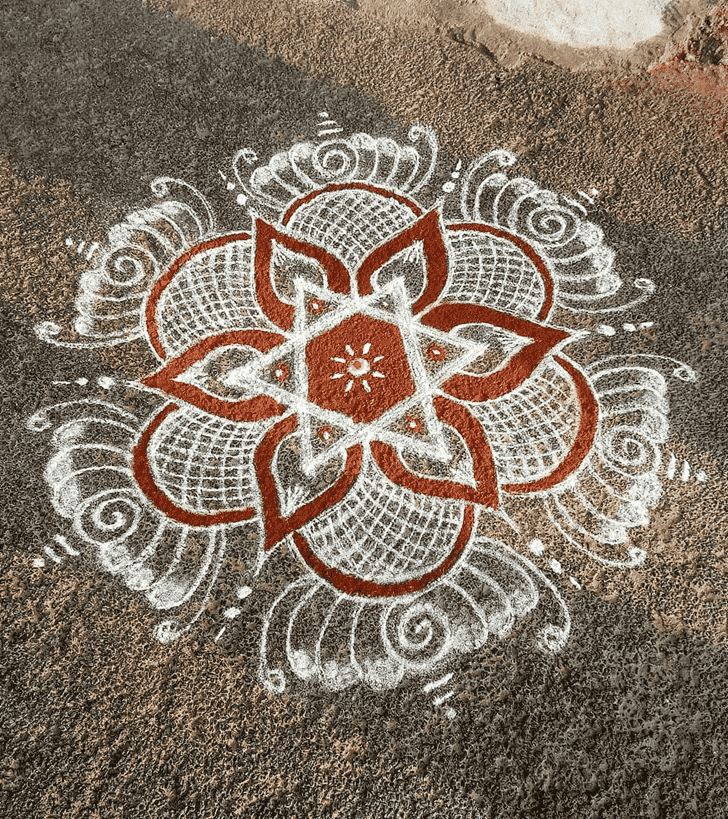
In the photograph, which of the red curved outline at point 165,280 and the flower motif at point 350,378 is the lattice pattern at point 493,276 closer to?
the flower motif at point 350,378

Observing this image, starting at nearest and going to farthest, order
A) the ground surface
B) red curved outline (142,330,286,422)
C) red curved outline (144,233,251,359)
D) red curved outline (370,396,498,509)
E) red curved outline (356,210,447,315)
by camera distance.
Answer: the ground surface
red curved outline (370,396,498,509)
red curved outline (142,330,286,422)
red curved outline (144,233,251,359)
red curved outline (356,210,447,315)

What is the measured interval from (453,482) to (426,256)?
38.7 inches

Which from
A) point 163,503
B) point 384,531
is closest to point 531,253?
point 384,531

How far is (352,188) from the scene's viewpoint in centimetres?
283

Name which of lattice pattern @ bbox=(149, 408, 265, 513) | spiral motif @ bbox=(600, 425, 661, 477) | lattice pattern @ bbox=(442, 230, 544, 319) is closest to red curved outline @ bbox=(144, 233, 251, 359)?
lattice pattern @ bbox=(149, 408, 265, 513)

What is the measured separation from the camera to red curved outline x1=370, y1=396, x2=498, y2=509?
225 centimetres

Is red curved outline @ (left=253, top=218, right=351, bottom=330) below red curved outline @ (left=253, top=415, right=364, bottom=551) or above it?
above

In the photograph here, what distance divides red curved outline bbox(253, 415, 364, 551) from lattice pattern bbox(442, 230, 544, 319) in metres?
0.81

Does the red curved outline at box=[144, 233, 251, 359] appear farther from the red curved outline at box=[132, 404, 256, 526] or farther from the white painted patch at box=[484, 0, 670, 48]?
the white painted patch at box=[484, 0, 670, 48]

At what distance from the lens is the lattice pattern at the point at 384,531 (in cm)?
214

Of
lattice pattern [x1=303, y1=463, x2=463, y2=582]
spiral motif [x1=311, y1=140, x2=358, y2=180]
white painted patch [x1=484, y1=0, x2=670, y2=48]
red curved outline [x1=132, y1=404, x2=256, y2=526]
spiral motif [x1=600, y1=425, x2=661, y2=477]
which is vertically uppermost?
white painted patch [x1=484, y1=0, x2=670, y2=48]

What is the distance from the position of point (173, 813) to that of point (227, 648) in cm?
46

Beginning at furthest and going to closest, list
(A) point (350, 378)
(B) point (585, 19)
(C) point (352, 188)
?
1. (B) point (585, 19)
2. (C) point (352, 188)
3. (A) point (350, 378)

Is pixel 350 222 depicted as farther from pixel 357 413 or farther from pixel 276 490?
pixel 276 490
